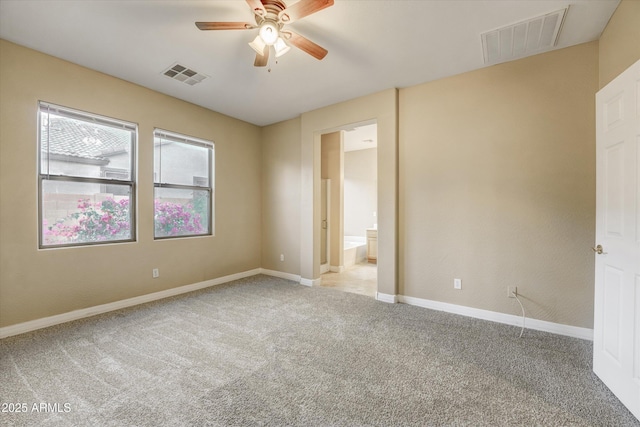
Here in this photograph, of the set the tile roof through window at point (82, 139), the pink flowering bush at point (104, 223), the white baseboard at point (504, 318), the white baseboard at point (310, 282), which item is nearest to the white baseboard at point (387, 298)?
the white baseboard at point (504, 318)

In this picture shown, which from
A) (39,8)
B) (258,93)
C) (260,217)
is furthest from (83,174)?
(260,217)

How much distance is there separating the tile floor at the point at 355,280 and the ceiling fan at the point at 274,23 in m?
3.34

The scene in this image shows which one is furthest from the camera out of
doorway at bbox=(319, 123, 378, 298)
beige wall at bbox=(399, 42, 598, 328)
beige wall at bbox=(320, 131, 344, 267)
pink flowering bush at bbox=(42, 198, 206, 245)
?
beige wall at bbox=(320, 131, 344, 267)

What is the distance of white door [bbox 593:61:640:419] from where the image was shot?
1.71 m

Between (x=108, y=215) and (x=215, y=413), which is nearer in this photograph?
(x=215, y=413)

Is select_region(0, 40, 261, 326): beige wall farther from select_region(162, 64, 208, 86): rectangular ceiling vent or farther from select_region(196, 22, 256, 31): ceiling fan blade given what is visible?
select_region(196, 22, 256, 31): ceiling fan blade

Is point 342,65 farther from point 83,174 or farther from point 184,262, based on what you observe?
point 184,262

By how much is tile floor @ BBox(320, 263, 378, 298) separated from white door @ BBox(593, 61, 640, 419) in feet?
8.11

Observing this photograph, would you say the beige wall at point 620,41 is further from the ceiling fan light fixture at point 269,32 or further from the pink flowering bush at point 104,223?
the pink flowering bush at point 104,223

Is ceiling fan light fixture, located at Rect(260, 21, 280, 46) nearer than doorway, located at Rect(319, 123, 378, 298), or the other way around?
ceiling fan light fixture, located at Rect(260, 21, 280, 46)

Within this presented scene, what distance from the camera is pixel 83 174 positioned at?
3211 millimetres

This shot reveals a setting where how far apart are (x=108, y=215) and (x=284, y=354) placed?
9.29 ft

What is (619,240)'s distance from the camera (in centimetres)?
186

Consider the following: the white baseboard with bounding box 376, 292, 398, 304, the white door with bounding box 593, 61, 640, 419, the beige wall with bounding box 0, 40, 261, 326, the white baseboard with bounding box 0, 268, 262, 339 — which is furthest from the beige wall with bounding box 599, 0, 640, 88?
the white baseboard with bounding box 0, 268, 262, 339
